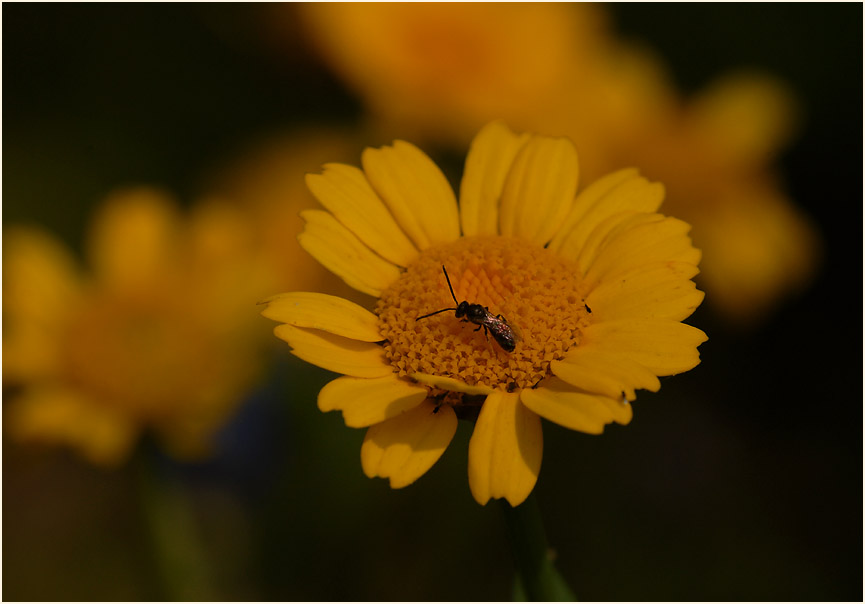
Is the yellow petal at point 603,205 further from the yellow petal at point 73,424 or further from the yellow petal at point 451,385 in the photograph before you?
the yellow petal at point 73,424

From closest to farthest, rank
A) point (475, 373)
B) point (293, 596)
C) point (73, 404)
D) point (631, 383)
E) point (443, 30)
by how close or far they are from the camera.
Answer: point (631, 383) < point (475, 373) < point (73, 404) < point (293, 596) < point (443, 30)

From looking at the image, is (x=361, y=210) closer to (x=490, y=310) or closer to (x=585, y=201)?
(x=490, y=310)

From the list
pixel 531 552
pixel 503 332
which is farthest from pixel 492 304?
pixel 531 552

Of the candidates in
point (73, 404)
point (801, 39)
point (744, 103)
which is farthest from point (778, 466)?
point (73, 404)

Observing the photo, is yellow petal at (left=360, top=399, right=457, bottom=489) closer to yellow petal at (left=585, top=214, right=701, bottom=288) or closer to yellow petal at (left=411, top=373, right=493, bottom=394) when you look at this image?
yellow petal at (left=411, top=373, right=493, bottom=394)

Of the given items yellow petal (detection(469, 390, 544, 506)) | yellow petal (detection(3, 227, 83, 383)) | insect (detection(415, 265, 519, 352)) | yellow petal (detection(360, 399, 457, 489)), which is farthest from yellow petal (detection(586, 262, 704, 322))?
yellow petal (detection(3, 227, 83, 383))

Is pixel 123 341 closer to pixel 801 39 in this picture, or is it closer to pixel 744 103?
pixel 744 103

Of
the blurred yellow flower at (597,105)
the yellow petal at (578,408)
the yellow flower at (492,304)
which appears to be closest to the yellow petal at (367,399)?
the yellow flower at (492,304)
